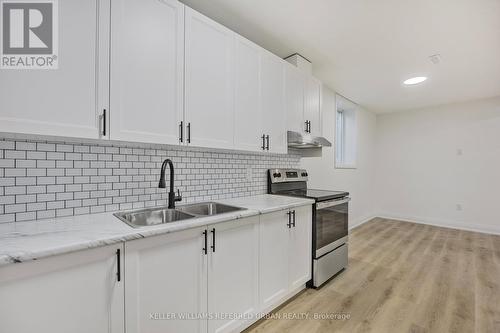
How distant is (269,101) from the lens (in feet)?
7.39

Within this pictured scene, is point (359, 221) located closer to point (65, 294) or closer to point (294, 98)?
point (294, 98)

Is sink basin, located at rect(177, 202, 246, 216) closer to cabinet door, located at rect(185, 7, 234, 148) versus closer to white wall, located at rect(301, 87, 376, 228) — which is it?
cabinet door, located at rect(185, 7, 234, 148)

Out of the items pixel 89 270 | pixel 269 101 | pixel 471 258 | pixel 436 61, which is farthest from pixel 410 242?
pixel 89 270

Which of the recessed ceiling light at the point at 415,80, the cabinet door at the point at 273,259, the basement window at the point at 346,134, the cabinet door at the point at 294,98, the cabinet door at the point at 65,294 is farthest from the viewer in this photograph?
the basement window at the point at 346,134

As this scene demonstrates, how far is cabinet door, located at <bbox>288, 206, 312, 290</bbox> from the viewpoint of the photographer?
2059 mm

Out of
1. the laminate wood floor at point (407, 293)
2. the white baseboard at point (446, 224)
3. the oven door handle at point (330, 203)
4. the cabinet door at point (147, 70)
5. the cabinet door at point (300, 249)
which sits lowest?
the laminate wood floor at point (407, 293)

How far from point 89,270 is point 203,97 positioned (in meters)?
1.27

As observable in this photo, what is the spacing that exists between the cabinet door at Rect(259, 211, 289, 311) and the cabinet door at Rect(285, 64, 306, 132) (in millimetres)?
1102

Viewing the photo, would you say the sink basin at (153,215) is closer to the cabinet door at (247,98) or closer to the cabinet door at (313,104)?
the cabinet door at (247,98)

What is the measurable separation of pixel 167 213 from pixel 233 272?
0.66 meters

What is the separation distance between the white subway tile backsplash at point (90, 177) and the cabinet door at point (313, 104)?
126 centimetres

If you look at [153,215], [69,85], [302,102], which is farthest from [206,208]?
[302,102]

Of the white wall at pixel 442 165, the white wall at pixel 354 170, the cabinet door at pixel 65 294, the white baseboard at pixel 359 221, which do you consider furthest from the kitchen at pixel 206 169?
the white wall at pixel 442 165

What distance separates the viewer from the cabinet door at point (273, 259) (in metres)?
1.79
